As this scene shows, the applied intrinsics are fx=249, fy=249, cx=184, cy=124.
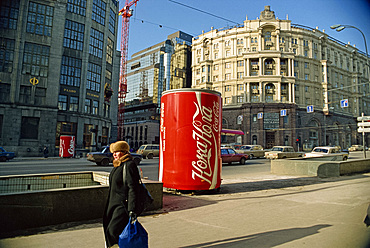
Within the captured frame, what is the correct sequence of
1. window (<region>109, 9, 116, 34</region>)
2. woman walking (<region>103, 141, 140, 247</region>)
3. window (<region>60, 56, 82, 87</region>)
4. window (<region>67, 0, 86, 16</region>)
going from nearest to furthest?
1. woman walking (<region>103, 141, 140, 247</region>)
2. window (<region>60, 56, 82, 87</region>)
3. window (<region>67, 0, 86, 16</region>)
4. window (<region>109, 9, 116, 34</region>)

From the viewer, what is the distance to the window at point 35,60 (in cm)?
3597

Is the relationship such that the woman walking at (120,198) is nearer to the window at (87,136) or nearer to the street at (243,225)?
the street at (243,225)

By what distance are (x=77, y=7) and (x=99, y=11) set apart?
14.4ft

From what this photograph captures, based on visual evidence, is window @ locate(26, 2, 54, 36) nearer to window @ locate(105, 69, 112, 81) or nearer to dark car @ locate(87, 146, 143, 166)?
window @ locate(105, 69, 112, 81)

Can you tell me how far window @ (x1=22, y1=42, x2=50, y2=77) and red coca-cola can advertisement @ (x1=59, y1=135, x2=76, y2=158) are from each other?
1193 centimetres

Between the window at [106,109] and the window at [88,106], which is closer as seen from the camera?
the window at [88,106]

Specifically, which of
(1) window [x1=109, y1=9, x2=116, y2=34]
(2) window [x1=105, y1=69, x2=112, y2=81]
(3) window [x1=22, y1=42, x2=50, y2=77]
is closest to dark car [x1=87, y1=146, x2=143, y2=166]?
(3) window [x1=22, y1=42, x2=50, y2=77]

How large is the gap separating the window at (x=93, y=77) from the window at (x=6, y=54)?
37.1ft

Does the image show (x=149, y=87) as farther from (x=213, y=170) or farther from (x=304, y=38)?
(x=213, y=170)

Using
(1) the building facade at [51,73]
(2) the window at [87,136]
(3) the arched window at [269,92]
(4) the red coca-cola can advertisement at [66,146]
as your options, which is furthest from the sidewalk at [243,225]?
(3) the arched window at [269,92]

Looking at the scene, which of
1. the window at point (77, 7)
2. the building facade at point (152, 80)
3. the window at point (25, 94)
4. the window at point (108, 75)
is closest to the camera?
the window at point (25, 94)

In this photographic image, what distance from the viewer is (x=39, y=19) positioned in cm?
3731

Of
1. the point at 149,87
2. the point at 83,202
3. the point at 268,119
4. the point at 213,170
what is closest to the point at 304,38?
the point at 268,119

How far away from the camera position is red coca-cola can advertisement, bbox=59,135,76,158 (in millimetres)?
31870
